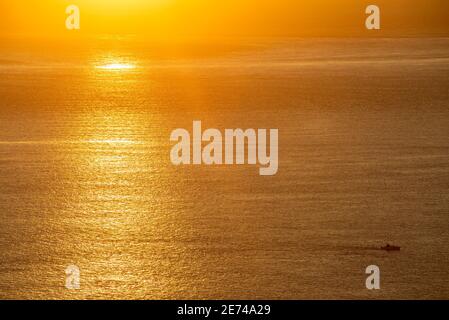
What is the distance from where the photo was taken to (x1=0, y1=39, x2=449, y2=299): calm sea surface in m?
4.68

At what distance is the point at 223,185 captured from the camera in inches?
242

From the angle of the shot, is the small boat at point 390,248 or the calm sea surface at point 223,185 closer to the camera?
the calm sea surface at point 223,185

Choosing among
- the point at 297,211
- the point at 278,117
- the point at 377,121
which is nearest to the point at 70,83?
the point at 278,117

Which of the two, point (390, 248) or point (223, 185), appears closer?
point (390, 248)

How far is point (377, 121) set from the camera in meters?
8.02

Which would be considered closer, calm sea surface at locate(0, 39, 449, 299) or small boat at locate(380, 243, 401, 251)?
calm sea surface at locate(0, 39, 449, 299)

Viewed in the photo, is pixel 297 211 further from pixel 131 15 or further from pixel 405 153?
pixel 131 15

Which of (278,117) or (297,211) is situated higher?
(278,117)

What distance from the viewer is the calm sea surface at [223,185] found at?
15.4 feet
